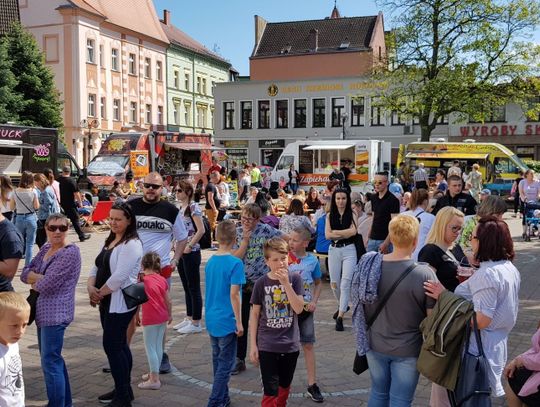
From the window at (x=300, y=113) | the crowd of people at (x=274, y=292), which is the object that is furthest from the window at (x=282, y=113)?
the crowd of people at (x=274, y=292)

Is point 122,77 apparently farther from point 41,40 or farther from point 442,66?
point 442,66

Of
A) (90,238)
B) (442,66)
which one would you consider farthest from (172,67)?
(90,238)

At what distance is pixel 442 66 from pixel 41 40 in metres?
28.1

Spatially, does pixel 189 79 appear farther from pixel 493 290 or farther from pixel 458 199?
pixel 493 290

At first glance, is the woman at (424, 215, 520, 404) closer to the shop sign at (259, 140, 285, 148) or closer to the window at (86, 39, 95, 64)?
the window at (86, 39, 95, 64)

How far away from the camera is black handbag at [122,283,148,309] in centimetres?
475

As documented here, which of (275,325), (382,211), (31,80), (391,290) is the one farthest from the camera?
(31,80)

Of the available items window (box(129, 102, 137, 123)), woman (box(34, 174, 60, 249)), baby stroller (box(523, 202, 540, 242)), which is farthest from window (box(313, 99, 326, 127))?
woman (box(34, 174, 60, 249))

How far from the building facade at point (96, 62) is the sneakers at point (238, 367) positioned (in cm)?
3448

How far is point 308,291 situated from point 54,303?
2.08 m

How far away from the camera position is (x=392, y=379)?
3.79m

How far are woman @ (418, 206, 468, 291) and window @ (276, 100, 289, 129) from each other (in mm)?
42186

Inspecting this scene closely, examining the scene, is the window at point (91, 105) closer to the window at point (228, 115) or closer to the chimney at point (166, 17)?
the window at point (228, 115)

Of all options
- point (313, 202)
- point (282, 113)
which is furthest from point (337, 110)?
point (313, 202)
